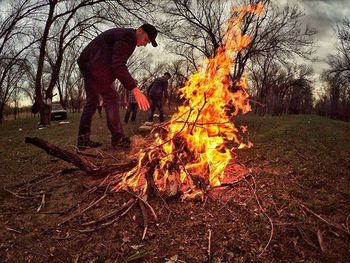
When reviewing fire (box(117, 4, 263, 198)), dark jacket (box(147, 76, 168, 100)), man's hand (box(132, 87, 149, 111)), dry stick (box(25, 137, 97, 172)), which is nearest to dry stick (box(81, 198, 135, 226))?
fire (box(117, 4, 263, 198))

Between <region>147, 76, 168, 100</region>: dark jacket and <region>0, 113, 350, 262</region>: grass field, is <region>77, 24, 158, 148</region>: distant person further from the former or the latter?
<region>147, 76, 168, 100</region>: dark jacket

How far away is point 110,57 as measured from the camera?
17.2 ft

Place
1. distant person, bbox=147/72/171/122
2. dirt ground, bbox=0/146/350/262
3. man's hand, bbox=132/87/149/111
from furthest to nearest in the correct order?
A: distant person, bbox=147/72/171/122
man's hand, bbox=132/87/149/111
dirt ground, bbox=0/146/350/262

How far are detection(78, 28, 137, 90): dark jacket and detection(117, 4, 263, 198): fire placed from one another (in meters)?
0.99

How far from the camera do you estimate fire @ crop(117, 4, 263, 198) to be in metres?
3.88

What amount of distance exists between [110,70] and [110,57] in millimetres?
199

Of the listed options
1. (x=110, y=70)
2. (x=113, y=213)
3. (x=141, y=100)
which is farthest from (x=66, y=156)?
(x=110, y=70)

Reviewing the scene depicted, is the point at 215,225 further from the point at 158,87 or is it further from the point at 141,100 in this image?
the point at 158,87

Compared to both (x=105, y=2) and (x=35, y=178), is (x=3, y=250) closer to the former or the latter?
(x=35, y=178)

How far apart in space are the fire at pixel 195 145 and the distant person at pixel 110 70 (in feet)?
2.43

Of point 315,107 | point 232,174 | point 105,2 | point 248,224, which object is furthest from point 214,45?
point 315,107

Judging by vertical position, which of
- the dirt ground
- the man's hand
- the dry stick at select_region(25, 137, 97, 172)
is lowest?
the dirt ground

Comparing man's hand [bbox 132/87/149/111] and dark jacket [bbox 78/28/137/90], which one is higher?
dark jacket [bbox 78/28/137/90]

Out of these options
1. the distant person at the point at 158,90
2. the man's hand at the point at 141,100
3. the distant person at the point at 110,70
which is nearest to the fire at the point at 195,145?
the man's hand at the point at 141,100
